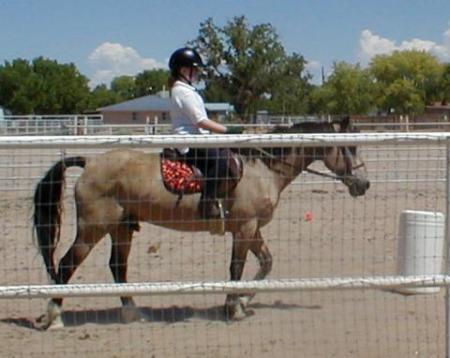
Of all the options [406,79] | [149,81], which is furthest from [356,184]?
[149,81]

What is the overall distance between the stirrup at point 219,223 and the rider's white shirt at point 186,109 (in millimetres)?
521

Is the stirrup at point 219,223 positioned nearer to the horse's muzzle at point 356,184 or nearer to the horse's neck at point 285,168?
the horse's neck at point 285,168

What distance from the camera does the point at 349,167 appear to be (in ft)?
25.0

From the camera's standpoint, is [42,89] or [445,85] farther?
[42,89]

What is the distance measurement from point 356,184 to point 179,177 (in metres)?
1.65

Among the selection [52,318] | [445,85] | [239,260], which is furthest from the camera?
[445,85]

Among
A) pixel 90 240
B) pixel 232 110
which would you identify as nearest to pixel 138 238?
pixel 90 240

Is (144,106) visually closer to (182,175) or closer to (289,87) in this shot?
(289,87)

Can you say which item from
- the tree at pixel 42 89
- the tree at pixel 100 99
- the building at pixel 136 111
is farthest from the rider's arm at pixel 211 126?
the tree at pixel 100 99

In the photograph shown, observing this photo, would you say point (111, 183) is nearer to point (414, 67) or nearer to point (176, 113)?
point (176, 113)

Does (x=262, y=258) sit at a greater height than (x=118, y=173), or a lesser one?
lesser

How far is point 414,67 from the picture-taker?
87875 millimetres

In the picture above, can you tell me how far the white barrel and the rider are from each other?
1.54m

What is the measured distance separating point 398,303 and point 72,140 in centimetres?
384
